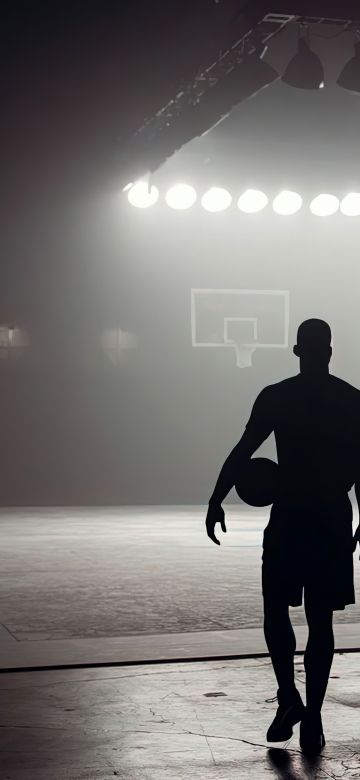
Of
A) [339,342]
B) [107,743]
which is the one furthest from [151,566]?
[339,342]

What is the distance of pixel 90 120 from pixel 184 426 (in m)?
4.94

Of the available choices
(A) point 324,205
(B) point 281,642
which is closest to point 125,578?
(B) point 281,642

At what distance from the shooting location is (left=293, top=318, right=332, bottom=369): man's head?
153 inches

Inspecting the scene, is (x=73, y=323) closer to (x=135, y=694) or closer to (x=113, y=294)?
(x=113, y=294)

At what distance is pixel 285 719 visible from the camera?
375 cm

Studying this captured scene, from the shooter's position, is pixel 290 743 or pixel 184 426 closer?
pixel 290 743

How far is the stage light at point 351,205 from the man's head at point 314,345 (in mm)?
14175

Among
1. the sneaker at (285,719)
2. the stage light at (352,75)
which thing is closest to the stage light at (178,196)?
the stage light at (352,75)

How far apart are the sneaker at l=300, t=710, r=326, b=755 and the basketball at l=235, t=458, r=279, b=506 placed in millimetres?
745

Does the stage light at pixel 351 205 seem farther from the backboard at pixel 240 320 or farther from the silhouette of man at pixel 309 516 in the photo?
the silhouette of man at pixel 309 516

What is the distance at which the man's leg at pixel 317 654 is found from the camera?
3.69 m

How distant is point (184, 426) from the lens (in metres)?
17.1

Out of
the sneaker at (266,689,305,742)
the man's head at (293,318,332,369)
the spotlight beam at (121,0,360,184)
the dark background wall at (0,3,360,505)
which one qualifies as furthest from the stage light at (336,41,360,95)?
the sneaker at (266,689,305,742)

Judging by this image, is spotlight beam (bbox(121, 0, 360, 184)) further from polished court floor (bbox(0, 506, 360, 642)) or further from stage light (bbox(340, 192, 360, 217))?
polished court floor (bbox(0, 506, 360, 642))
